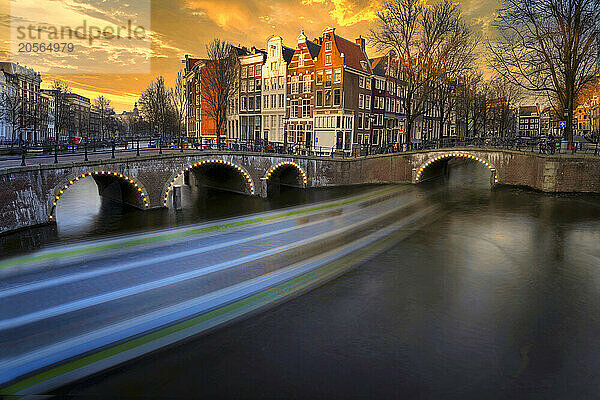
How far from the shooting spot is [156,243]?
20.6m

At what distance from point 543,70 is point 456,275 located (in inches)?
1101

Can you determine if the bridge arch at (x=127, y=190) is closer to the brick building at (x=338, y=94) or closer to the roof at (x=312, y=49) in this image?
the brick building at (x=338, y=94)

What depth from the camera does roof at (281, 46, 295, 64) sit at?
195 feet

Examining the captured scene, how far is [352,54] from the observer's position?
55781 mm

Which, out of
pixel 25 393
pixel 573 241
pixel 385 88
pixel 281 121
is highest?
pixel 385 88

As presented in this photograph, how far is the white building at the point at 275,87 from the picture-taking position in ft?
194

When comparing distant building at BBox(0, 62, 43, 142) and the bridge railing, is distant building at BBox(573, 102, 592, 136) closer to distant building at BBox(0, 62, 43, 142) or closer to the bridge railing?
the bridge railing

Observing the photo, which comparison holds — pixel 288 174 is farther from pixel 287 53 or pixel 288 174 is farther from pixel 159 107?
pixel 159 107

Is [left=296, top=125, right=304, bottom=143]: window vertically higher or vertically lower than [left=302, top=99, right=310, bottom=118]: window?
lower

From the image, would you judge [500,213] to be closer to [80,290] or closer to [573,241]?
[573,241]

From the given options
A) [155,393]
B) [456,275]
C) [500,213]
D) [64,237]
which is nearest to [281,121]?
[500,213]

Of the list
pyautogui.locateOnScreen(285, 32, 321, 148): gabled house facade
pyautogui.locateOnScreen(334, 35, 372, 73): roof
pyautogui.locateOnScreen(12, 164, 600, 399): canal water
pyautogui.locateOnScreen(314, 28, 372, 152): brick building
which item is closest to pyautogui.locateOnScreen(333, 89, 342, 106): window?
pyautogui.locateOnScreen(314, 28, 372, 152): brick building

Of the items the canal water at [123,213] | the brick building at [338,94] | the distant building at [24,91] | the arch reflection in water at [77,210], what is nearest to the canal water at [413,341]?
the canal water at [123,213]

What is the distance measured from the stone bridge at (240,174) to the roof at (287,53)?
77.6 ft
